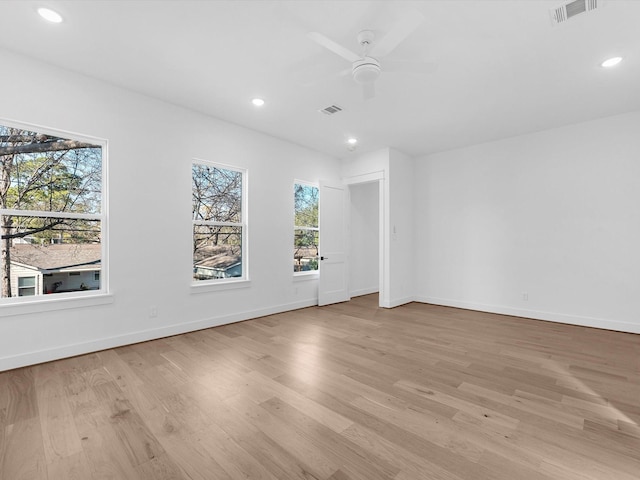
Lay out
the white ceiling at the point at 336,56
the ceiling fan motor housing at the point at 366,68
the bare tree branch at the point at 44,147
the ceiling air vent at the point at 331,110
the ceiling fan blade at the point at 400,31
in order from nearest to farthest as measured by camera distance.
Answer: the ceiling fan blade at the point at 400,31 → the white ceiling at the point at 336,56 → the ceiling fan motor housing at the point at 366,68 → the bare tree branch at the point at 44,147 → the ceiling air vent at the point at 331,110

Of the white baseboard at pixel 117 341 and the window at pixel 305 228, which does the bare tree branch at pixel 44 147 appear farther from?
the window at pixel 305 228

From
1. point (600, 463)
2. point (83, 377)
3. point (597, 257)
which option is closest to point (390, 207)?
point (597, 257)

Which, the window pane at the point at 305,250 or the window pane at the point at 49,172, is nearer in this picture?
the window pane at the point at 49,172

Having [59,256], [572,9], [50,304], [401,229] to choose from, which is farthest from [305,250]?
[572,9]

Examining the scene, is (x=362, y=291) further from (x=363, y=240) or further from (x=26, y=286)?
(x=26, y=286)

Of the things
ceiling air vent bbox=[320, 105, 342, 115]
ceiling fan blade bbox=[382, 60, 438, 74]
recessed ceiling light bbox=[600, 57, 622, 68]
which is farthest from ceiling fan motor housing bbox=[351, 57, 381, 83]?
recessed ceiling light bbox=[600, 57, 622, 68]

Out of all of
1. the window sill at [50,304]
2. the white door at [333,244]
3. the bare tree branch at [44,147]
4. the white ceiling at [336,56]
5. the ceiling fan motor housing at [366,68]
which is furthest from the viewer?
the white door at [333,244]

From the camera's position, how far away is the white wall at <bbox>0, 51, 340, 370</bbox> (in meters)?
2.90

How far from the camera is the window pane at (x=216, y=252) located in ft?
13.6

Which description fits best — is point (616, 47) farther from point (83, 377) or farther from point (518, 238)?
point (83, 377)

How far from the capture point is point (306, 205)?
5.65 meters

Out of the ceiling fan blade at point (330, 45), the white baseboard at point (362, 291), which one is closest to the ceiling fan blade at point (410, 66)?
the ceiling fan blade at point (330, 45)

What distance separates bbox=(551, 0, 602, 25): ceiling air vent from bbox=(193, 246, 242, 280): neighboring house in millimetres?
4201

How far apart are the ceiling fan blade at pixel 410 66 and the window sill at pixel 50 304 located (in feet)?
12.0
